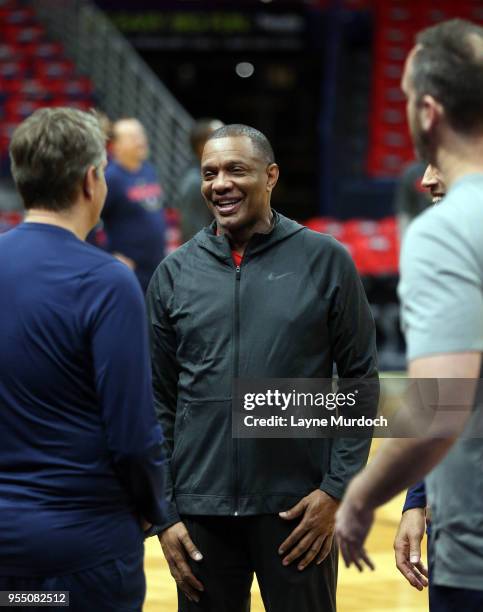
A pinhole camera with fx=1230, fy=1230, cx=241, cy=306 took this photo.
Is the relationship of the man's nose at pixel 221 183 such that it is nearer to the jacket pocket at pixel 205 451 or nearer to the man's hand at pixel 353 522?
the jacket pocket at pixel 205 451

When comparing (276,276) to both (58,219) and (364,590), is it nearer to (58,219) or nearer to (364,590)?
(58,219)

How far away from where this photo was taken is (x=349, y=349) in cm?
296

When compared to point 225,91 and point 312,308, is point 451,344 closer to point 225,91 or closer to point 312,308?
point 312,308

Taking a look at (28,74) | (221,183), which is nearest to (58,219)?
(221,183)

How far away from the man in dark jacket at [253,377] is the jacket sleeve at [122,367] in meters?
0.53

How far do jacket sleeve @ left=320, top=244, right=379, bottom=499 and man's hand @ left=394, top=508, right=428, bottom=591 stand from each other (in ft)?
0.70

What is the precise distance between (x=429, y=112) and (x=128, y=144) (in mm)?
5780

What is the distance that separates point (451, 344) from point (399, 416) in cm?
22

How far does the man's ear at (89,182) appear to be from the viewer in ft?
8.04

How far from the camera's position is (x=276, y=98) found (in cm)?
2014

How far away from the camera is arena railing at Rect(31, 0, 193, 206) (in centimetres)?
1534

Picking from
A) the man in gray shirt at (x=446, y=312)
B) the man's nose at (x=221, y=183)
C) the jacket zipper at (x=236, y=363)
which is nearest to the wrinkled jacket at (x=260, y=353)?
the jacket zipper at (x=236, y=363)

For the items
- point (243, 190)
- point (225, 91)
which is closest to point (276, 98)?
point (225, 91)

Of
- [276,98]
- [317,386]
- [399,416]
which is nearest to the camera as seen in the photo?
[399,416]
